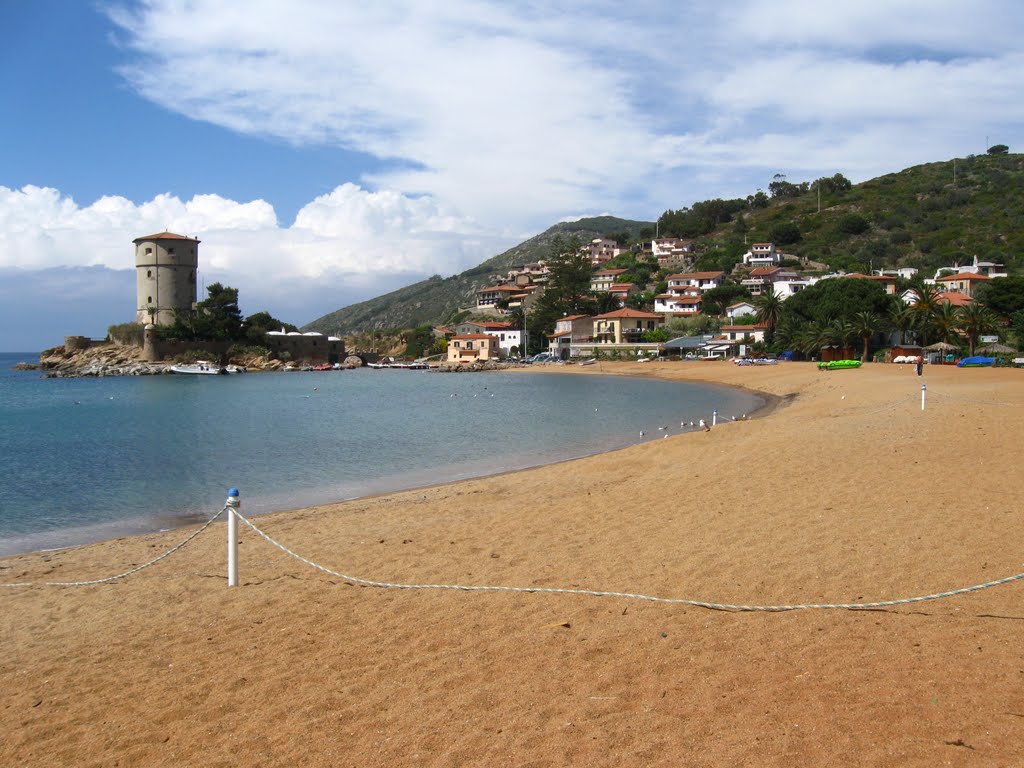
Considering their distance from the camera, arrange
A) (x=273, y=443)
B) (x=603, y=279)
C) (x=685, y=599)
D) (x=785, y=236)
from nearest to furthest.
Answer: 1. (x=685, y=599)
2. (x=273, y=443)
3. (x=603, y=279)
4. (x=785, y=236)

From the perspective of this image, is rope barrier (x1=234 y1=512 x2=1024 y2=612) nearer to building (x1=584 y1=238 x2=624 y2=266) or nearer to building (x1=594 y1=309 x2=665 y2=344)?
building (x1=594 y1=309 x2=665 y2=344)

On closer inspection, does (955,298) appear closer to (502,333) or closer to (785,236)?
(502,333)

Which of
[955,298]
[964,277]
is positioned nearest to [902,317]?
[955,298]

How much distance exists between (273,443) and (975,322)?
4849cm

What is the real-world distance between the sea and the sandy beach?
4.56 metres

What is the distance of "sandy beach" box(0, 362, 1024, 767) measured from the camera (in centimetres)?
437

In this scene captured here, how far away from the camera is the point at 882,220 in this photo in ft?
400

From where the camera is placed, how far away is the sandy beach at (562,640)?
4.37 meters

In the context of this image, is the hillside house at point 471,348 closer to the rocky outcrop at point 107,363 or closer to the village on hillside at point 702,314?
the village on hillside at point 702,314

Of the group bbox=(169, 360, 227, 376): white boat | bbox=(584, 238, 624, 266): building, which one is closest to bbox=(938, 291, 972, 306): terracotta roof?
bbox=(584, 238, 624, 266): building

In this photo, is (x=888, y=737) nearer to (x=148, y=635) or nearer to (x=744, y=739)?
(x=744, y=739)

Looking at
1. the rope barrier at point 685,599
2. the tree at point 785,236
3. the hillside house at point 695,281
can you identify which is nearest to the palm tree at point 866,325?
the hillside house at point 695,281

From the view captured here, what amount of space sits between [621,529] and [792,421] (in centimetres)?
1496

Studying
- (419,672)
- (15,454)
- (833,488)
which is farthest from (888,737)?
(15,454)
